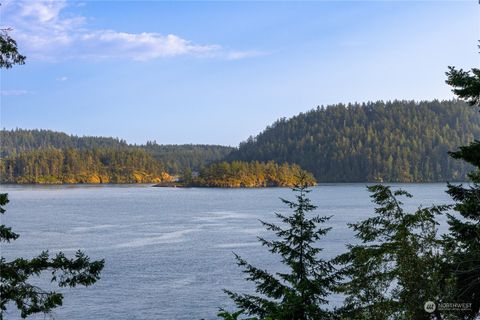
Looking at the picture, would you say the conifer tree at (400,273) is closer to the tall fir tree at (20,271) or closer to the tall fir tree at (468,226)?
the tall fir tree at (468,226)

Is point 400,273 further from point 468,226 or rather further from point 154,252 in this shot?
point 154,252

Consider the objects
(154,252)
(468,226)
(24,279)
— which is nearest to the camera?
(24,279)

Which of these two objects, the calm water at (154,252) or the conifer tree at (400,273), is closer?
the conifer tree at (400,273)

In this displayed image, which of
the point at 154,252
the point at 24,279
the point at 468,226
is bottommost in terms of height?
the point at 154,252

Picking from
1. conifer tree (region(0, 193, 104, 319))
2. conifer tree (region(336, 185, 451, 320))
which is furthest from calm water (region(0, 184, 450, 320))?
conifer tree (region(0, 193, 104, 319))

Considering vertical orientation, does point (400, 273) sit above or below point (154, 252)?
above

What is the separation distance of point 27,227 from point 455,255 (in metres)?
65.3

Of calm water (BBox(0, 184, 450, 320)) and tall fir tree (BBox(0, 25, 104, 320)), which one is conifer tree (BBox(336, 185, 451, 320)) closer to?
tall fir tree (BBox(0, 25, 104, 320))

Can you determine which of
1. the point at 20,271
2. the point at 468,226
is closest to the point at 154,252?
the point at 20,271

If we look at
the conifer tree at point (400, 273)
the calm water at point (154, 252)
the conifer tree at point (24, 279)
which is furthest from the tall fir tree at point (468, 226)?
the calm water at point (154, 252)

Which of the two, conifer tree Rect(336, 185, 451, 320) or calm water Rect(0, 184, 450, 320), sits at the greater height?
conifer tree Rect(336, 185, 451, 320)

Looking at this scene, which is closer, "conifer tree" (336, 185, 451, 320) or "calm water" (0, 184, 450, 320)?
"conifer tree" (336, 185, 451, 320)

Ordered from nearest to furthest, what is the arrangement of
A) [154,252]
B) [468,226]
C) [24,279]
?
1. [24,279]
2. [468,226]
3. [154,252]

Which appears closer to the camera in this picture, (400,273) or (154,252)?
(400,273)
